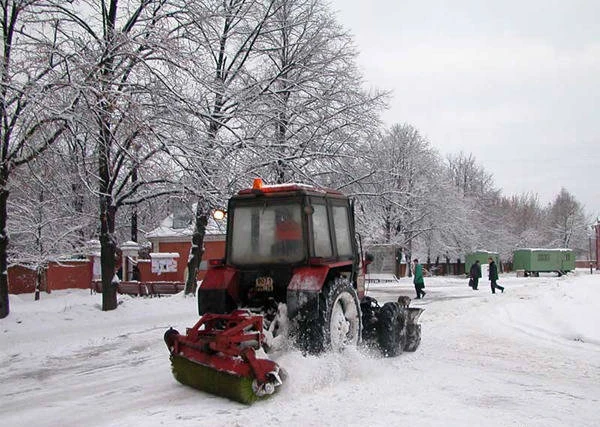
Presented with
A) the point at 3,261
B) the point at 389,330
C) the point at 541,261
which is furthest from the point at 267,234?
the point at 541,261

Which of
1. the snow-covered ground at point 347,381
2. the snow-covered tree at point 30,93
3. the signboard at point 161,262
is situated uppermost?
the snow-covered tree at point 30,93

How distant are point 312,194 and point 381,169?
14079 mm

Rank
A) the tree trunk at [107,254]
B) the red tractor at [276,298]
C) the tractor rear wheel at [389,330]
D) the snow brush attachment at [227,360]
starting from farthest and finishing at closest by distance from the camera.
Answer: the tree trunk at [107,254] < the tractor rear wheel at [389,330] < the red tractor at [276,298] < the snow brush attachment at [227,360]

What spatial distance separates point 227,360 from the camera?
679 centimetres

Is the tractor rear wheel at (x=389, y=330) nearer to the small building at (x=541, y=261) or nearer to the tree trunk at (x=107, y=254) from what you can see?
the tree trunk at (x=107, y=254)

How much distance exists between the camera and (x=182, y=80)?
12078mm

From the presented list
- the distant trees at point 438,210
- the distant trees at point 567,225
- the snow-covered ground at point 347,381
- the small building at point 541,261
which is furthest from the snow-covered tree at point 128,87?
the distant trees at point 567,225

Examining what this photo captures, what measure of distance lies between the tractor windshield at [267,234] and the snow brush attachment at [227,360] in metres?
1.12

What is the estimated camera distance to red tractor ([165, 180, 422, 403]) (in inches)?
269

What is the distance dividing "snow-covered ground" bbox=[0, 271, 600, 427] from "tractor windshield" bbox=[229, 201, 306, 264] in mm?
1497

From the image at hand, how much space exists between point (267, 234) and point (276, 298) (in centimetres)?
88

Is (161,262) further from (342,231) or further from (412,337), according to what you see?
(342,231)

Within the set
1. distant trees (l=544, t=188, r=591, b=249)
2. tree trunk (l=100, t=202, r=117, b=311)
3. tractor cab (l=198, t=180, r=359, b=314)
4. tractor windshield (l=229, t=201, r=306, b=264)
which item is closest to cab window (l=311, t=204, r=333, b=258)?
tractor cab (l=198, t=180, r=359, b=314)

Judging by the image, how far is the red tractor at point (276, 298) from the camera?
6.83 metres
